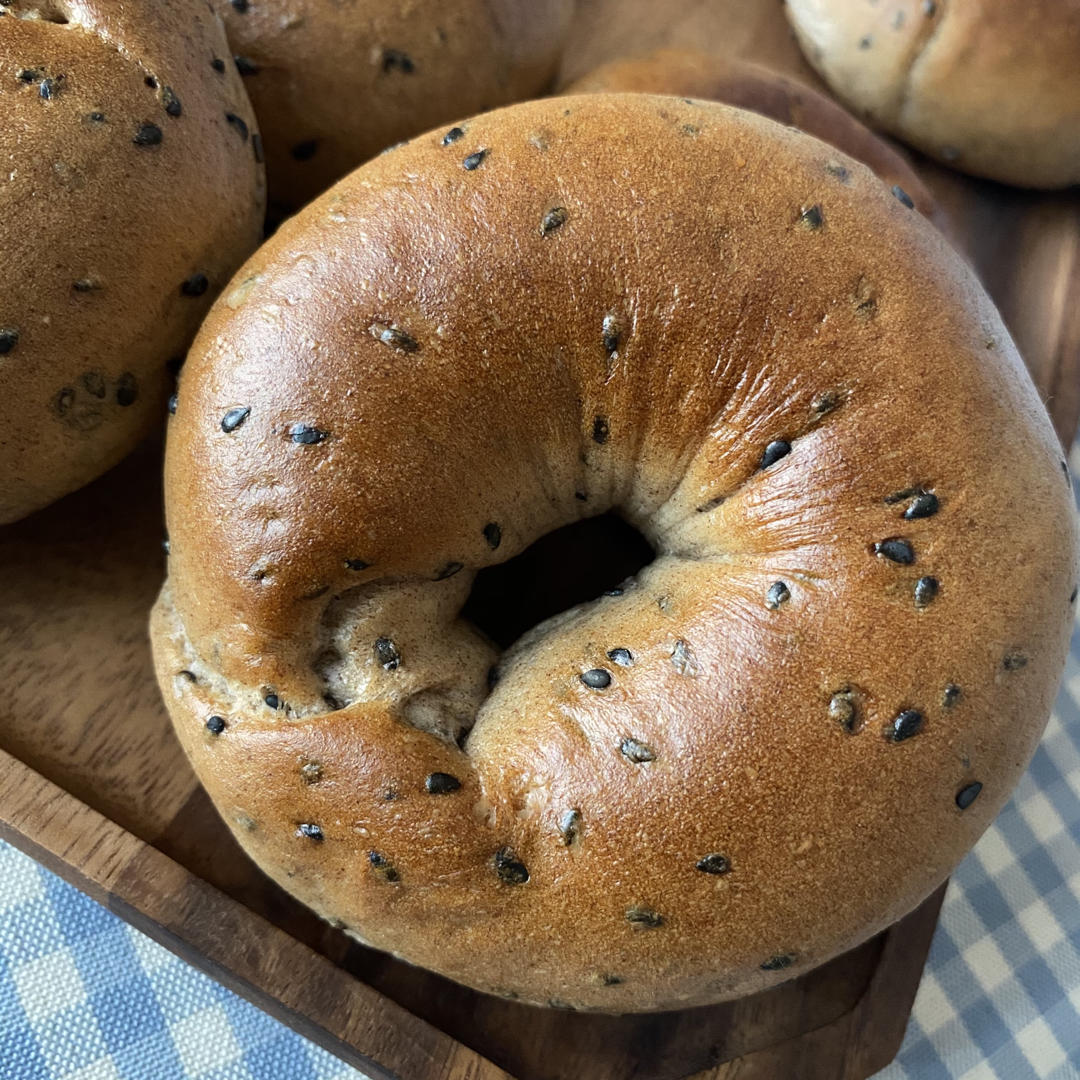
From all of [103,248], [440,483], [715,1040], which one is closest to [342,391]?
[440,483]

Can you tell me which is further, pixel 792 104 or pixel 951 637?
pixel 792 104

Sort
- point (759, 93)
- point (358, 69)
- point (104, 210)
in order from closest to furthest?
point (104, 210) → point (358, 69) → point (759, 93)

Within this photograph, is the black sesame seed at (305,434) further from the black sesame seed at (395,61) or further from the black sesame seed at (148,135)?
the black sesame seed at (395,61)

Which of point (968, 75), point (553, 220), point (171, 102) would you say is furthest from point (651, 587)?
point (968, 75)

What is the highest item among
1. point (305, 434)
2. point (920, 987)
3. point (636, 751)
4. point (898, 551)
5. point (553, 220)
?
point (553, 220)

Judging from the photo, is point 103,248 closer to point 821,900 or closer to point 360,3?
point 360,3

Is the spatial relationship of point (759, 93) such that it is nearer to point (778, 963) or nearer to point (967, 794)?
point (967, 794)

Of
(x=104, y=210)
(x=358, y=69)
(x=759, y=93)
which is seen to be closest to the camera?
(x=104, y=210)
